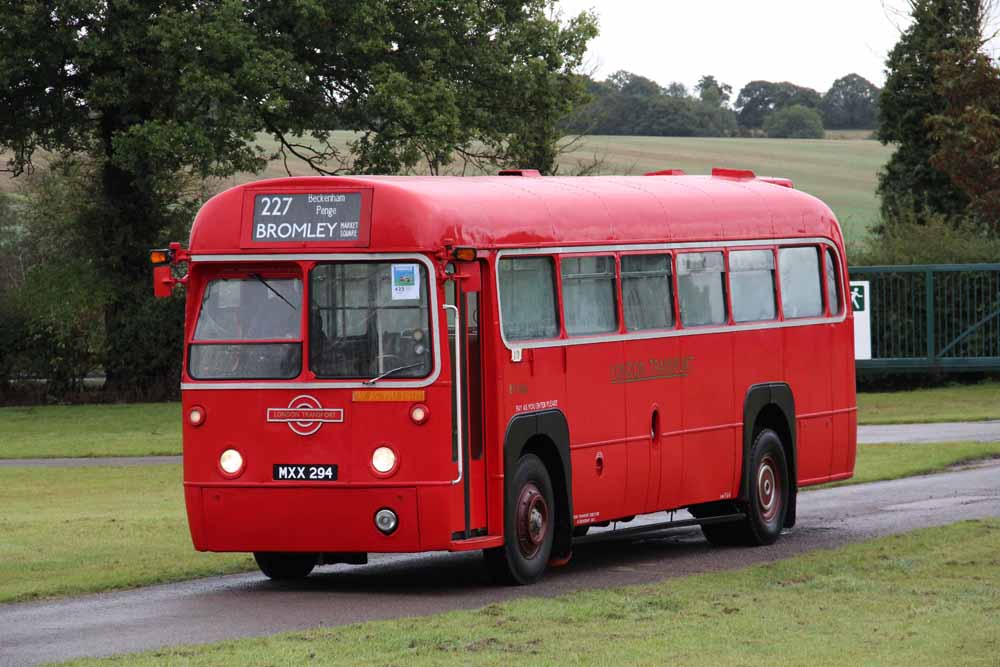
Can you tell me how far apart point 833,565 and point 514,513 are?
2.54 metres

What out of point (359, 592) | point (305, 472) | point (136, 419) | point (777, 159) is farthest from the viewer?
point (777, 159)

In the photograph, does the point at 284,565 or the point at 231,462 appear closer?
the point at 231,462

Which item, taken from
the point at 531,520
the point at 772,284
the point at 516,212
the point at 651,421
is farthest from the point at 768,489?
the point at 516,212

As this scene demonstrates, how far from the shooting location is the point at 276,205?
13.6m

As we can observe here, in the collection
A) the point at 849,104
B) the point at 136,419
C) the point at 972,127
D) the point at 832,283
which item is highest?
the point at 849,104

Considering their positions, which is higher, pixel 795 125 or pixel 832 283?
pixel 795 125

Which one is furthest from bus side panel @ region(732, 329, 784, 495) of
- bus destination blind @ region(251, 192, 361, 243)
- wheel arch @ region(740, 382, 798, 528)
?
bus destination blind @ region(251, 192, 361, 243)

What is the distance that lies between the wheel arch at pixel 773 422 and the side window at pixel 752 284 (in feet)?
2.13

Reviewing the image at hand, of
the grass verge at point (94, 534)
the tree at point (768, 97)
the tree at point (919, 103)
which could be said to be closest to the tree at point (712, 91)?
the tree at point (768, 97)

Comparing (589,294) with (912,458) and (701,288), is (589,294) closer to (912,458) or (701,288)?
(701,288)

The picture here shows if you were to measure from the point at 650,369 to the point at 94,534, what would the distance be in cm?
590

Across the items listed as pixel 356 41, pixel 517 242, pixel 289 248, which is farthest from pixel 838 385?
pixel 356 41

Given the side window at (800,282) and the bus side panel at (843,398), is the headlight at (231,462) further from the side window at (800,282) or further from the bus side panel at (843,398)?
the bus side panel at (843,398)

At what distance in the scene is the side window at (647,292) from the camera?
15.4 m
